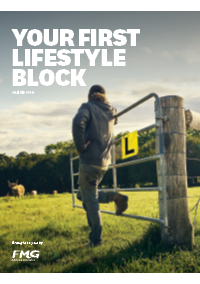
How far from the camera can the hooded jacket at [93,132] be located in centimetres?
311

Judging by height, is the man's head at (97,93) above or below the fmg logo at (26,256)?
above

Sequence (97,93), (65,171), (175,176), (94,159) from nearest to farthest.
Answer: (175,176)
(94,159)
(97,93)
(65,171)

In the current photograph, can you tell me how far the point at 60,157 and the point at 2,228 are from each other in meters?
27.2

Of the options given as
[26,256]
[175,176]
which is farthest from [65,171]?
[175,176]

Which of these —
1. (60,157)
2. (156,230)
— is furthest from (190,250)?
(60,157)

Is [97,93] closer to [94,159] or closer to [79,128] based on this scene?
[79,128]

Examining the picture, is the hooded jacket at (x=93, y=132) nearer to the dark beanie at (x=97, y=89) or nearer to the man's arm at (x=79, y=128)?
the man's arm at (x=79, y=128)

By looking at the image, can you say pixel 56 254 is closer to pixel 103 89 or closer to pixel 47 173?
pixel 103 89

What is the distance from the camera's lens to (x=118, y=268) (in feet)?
7.94

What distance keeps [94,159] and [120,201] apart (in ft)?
1.93

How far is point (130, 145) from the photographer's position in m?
3.47

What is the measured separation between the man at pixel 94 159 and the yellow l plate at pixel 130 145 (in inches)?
11.5

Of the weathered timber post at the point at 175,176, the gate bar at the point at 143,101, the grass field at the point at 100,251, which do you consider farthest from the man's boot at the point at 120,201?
the gate bar at the point at 143,101

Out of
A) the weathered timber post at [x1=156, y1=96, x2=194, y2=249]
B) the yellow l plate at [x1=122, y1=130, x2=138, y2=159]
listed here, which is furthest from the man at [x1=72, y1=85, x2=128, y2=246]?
the weathered timber post at [x1=156, y1=96, x2=194, y2=249]
